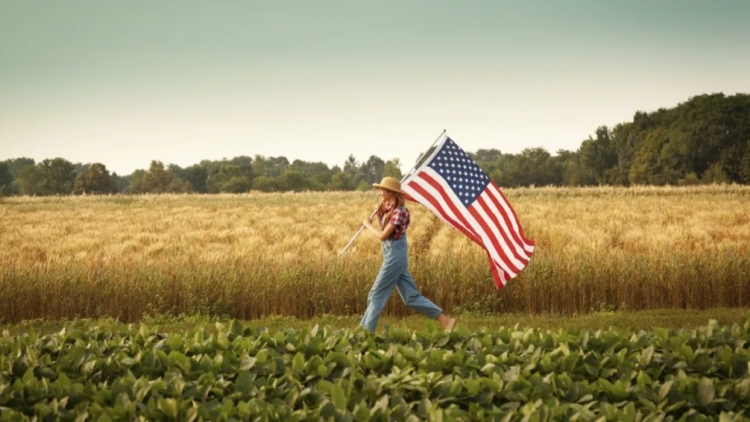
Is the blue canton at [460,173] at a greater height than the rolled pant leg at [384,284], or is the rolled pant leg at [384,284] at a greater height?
the blue canton at [460,173]

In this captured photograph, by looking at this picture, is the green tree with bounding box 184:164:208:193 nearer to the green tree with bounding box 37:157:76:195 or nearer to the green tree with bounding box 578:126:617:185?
the green tree with bounding box 37:157:76:195

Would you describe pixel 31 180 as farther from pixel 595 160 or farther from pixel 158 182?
pixel 595 160

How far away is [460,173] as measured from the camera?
10.6 meters

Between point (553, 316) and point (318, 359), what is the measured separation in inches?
292

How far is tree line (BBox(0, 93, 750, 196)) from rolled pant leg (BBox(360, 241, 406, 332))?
70727mm

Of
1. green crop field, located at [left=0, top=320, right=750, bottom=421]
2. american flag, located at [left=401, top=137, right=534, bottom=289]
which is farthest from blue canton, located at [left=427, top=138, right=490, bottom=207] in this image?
green crop field, located at [left=0, top=320, right=750, bottom=421]

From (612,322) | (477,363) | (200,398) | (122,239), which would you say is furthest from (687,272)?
(122,239)

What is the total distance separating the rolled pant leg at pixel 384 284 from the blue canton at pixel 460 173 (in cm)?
156

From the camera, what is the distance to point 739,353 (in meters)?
6.40

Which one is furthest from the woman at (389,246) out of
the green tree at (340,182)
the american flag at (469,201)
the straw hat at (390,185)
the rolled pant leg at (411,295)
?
the green tree at (340,182)

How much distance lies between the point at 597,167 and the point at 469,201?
3631 inches

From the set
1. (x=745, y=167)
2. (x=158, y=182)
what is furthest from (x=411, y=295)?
(x=158, y=182)

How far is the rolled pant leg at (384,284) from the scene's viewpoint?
9.42 meters

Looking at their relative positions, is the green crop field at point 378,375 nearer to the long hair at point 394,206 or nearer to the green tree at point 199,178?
→ the long hair at point 394,206
